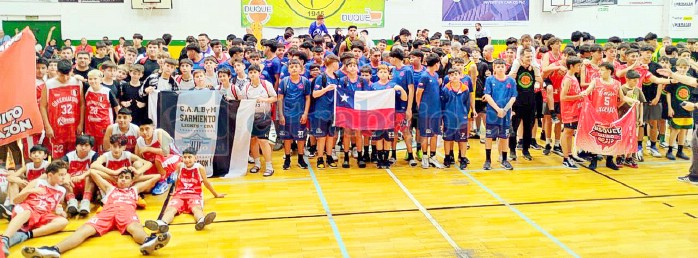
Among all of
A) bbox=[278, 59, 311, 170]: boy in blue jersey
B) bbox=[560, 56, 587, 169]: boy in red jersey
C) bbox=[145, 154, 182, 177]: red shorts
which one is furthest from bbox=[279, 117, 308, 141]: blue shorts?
bbox=[560, 56, 587, 169]: boy in red jersey

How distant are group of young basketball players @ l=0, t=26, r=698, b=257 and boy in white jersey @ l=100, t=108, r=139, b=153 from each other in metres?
0.02

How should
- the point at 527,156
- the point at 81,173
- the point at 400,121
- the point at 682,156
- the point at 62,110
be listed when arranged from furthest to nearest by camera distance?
1. the point at 682,156
2. the point at 527,156
3. the point at 400,121
4. the point at 62,110
5. the point at 81,173

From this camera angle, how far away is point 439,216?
7.23 metres

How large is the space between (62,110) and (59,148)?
516mm

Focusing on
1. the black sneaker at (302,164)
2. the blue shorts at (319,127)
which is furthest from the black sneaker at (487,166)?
the black sneaker at (302,164)

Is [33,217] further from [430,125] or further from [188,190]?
[430,125]

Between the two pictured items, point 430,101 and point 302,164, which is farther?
point 302,164

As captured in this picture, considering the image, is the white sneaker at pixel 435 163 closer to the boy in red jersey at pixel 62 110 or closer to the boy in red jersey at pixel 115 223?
the boy in red jersey at pixel 115 223

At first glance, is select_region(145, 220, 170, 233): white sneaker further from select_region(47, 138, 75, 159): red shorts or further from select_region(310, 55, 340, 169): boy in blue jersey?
select_region(310, 55, 340, 169): boy in blue jersey

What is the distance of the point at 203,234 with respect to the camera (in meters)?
6.64

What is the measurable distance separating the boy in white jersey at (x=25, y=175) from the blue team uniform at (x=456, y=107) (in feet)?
17.5

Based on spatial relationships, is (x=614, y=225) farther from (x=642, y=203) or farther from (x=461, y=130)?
(x=461, y=130)

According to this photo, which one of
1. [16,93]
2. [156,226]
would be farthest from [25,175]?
[16,93]

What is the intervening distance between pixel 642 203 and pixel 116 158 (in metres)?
6.45
